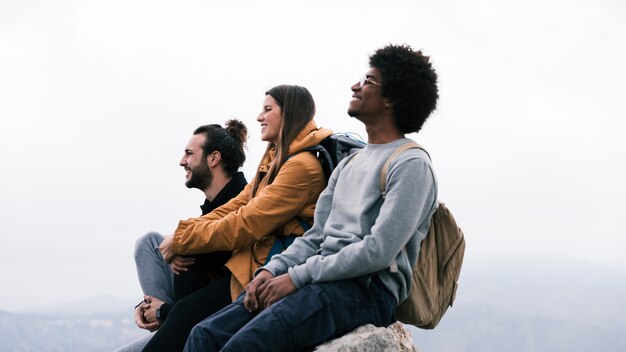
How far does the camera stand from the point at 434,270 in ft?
17.8

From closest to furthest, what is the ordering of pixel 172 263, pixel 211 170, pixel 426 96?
1. pixel 426 96
2. pixel 172 263
3. pixel 211 170

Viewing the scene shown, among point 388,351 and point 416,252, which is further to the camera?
point 416,252

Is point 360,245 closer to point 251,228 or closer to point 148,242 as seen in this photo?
point 251,228

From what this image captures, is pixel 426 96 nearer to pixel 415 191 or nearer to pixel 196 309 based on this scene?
pixel 415 191

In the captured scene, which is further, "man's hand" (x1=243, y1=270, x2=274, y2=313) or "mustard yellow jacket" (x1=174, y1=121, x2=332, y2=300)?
"mustard yellow jacket" (x1=174, y1=121, x2=332, y2=300)

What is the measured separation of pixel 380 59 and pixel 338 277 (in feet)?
5.25

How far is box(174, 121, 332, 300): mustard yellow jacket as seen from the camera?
238 inches

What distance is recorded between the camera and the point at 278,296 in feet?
16.3

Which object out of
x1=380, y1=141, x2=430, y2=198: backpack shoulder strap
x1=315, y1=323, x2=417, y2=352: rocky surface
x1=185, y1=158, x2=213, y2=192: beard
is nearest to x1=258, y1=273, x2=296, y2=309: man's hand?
x1=315, y1=323, x2=417, y2=352: rocky surface

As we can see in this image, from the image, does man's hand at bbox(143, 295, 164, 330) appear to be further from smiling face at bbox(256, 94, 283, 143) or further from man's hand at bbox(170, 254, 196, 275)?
smiling face at bbox(256, 94, 283, 143)

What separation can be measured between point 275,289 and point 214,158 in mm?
2675

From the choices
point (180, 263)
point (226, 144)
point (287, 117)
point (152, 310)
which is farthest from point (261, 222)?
point (226, 144)

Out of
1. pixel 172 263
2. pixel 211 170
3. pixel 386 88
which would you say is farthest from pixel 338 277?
pixel 211 170

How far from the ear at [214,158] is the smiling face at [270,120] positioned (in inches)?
Result: 31.1
